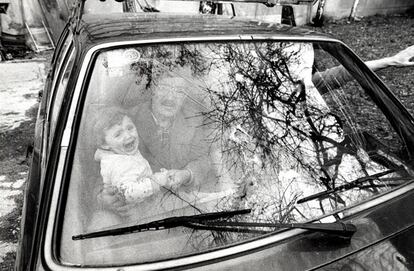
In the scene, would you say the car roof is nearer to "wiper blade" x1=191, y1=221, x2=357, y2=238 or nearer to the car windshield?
the car windshield

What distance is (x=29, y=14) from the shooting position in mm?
7977

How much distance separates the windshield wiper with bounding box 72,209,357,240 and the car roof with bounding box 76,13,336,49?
913 mm

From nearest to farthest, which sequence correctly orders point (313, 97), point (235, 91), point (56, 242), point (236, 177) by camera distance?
point (56, 242)
point (236, 177)
point (235, 91)
point (313, 97)

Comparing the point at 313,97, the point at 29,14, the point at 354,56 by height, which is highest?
the point at 354,56

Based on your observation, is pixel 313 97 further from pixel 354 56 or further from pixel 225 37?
pixel 225 37

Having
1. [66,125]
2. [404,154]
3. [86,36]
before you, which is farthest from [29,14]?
[404,154]

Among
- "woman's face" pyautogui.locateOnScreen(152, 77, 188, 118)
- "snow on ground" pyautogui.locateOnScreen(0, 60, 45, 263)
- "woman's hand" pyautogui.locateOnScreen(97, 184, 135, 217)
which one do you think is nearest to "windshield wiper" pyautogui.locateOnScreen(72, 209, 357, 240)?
"woman's hand" pyautogui.locateOnScreen(97, 184, 135, 217)

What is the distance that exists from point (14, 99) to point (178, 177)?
5037 millimetres

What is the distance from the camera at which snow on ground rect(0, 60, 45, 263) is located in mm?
3373

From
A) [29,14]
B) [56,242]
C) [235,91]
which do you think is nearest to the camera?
[56,242]

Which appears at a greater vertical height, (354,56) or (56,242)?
(354,56)

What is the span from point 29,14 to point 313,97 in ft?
25.4

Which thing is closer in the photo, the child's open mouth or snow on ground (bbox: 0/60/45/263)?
the child's open mouth

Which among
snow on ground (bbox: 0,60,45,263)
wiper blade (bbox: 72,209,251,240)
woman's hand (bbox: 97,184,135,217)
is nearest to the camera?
wiper blade (bbox: 72,209,251,240)
